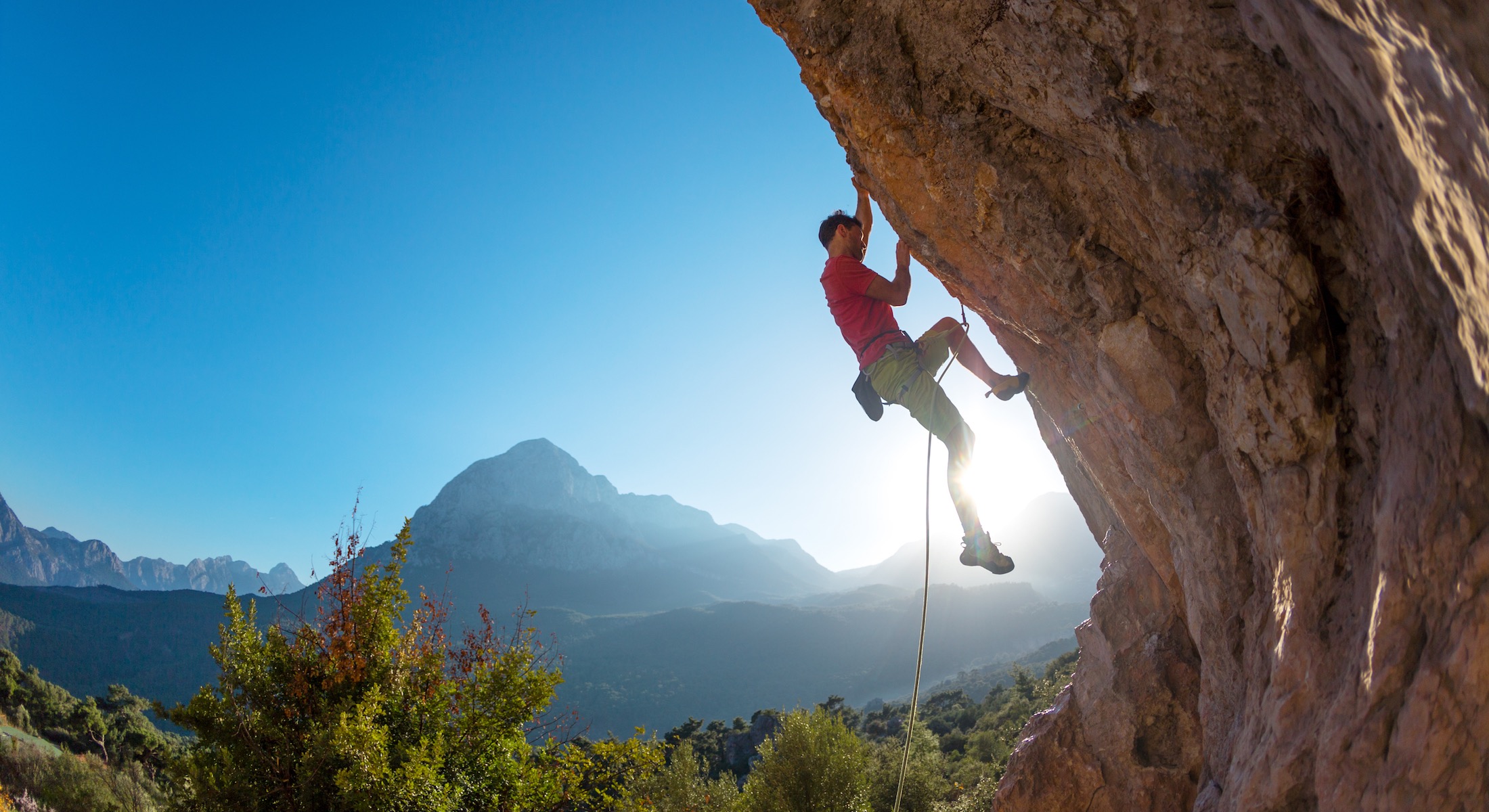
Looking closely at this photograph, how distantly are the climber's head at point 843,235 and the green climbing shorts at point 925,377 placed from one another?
954 millimetres

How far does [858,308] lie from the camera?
5734 millimetres

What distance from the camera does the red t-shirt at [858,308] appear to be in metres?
5.57

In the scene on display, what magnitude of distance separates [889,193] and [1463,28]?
3908 mm

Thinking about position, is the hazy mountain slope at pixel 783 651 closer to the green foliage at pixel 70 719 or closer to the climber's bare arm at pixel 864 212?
the green foliage at pixel 70 719

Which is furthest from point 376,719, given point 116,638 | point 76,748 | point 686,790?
point 116,638

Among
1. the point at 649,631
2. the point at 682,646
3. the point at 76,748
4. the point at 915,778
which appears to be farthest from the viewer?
the point at 649,631

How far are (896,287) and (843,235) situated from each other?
694mm

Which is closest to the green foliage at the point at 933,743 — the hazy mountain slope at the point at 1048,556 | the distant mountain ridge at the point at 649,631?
the distant mountain ridge at the point at 649,631

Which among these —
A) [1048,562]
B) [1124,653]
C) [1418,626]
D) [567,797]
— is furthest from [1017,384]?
[1048,562]

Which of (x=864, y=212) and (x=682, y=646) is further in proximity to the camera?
(x=682, y=646)

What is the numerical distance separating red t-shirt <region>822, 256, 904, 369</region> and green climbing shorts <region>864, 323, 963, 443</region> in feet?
0.53

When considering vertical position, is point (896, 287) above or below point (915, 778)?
above

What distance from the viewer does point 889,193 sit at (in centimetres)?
514

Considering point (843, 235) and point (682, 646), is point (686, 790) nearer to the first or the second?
point (843, 235)
